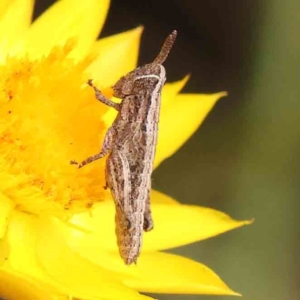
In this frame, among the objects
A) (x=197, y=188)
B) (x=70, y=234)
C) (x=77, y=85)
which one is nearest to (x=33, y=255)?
(x=70, y=234)

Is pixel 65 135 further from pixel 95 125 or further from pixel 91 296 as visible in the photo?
pixel 91 296

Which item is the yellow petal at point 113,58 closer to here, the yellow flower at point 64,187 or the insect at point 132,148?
the yellow flower at point 64,187

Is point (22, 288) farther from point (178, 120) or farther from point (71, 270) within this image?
point (178, 120)

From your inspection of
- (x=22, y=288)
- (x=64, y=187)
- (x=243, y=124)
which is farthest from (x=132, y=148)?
(x=243, y=124)

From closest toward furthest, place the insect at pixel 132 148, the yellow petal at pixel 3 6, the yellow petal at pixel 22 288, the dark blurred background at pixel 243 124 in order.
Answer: the yellow petal at pixel 22 288
the insect at pixel 132 148
the yellow petal at pixel 3 6
the dark blurred background at pixel 243 124

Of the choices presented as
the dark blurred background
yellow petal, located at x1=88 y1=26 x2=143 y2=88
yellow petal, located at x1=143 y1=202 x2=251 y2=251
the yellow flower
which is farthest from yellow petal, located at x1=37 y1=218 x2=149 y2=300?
the dark blurred background

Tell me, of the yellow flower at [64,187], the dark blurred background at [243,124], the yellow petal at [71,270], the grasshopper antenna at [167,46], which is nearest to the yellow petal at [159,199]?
the yellow flower at [64,187]

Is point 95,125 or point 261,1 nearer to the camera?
point 95,125
